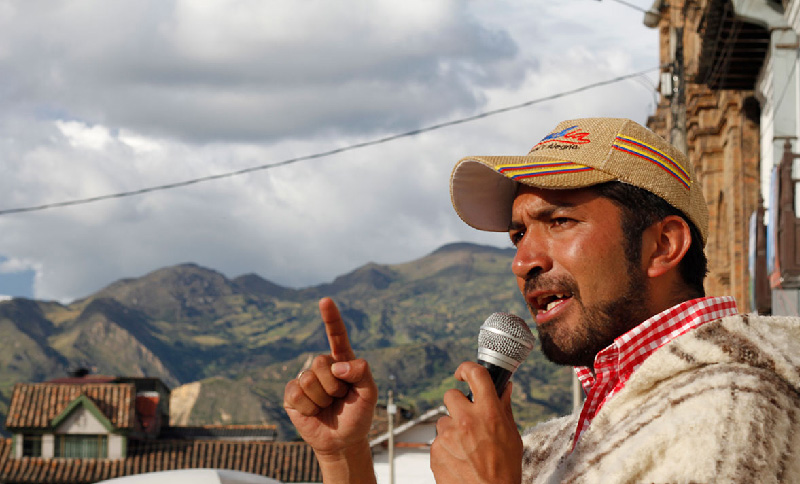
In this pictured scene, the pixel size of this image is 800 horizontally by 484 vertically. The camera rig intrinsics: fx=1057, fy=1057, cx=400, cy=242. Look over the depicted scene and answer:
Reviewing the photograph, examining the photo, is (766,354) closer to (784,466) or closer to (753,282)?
(784,466)

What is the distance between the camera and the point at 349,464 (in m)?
3.31

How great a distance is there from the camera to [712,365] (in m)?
2.37

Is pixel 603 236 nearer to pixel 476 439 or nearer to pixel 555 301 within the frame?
pixel 555 301

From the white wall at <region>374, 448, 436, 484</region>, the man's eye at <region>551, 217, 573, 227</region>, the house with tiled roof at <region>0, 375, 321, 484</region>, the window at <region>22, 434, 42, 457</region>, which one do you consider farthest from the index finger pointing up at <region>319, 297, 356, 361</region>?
the window at <region>22, 434, 42, 457</region>

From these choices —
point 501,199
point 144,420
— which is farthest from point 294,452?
point 501,199

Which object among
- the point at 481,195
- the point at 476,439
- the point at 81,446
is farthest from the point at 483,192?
the point at 81,446

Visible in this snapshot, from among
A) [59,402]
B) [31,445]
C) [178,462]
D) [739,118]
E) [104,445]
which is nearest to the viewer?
[739,118]

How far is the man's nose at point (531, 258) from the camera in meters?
2.83

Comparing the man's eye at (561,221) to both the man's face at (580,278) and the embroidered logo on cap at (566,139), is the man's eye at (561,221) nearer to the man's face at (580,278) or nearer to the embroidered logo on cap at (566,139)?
the man's face at (580,278)

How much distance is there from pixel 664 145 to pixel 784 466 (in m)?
1.05

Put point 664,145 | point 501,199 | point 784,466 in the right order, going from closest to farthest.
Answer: point 784,466
point 664,145
point 501,199

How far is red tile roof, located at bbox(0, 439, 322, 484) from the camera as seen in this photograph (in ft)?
149

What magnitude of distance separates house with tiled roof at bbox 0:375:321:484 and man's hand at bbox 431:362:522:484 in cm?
4353

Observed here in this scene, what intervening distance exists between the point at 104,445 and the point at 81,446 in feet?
3.62
